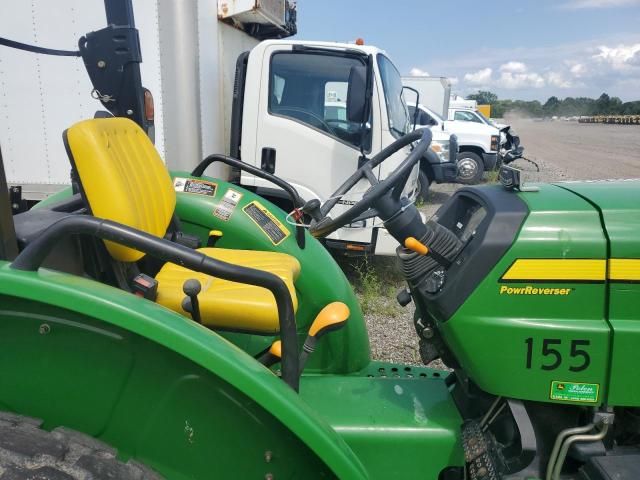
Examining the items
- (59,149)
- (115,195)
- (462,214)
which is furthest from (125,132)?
(59,149)

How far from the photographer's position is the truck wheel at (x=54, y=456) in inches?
33.7

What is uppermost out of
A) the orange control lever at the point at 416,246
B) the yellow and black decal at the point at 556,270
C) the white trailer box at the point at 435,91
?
the white trailer box at the point at 435,91

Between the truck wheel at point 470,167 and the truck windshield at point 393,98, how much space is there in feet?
18.5

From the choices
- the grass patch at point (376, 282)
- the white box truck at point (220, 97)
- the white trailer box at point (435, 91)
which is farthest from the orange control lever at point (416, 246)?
the white trailer box at point (435, 91)

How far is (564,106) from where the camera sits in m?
64.9

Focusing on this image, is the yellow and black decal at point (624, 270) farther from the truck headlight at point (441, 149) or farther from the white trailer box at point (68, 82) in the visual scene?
the truck headlight at point (441, 149)

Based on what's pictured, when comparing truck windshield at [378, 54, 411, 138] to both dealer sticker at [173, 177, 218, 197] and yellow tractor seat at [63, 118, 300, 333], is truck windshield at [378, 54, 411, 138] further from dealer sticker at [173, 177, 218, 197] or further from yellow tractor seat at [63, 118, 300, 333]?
yellow tractor seat at [63, 118, 300, 333]

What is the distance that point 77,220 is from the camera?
997mm

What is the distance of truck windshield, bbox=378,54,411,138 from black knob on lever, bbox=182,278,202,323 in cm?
268

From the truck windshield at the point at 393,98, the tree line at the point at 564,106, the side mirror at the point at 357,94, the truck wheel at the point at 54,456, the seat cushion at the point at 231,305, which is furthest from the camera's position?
the tree line at the point at 564,106

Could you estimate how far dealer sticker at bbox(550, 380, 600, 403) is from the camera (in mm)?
1215

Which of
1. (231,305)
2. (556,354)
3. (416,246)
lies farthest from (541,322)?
(231,305)

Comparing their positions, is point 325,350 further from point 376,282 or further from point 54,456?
point 376,282

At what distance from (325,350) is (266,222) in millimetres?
627
